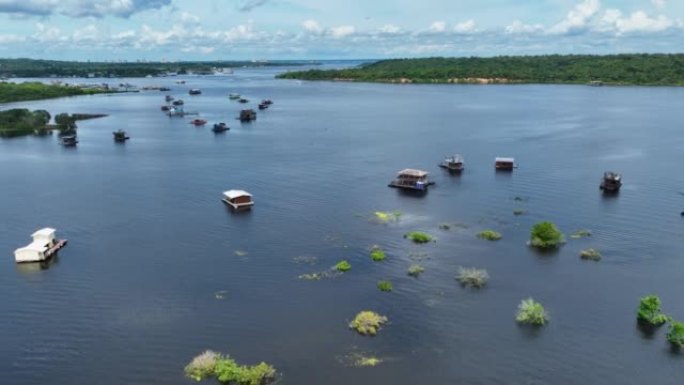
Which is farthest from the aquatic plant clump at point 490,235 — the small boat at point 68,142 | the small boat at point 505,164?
the small boat at point 68,142

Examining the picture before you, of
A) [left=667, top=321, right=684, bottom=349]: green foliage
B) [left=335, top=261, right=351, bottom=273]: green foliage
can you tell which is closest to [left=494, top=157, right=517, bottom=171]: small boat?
[left=335, top=261, right=351, bottom=273]: green foliage

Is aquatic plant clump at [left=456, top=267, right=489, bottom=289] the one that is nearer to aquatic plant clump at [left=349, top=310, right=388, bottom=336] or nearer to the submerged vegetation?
aquatic plant clump at [left=349, top=310, right=388, bottom=336]

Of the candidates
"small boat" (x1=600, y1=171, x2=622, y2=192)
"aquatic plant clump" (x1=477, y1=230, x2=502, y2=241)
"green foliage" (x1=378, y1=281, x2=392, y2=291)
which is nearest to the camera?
"green foliage" (x1=378, y1=281, x2=392, y2=291)

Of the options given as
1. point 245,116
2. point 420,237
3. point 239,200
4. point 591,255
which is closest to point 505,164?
point 420,237

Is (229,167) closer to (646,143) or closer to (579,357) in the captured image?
(579,357)

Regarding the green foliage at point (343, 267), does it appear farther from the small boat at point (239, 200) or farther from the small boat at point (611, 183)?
the small boat at point (611, 183)

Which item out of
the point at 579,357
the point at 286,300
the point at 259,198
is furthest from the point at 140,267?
the point at 579,357

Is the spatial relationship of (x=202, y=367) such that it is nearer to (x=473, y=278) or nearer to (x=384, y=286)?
(x=384, y=286)
